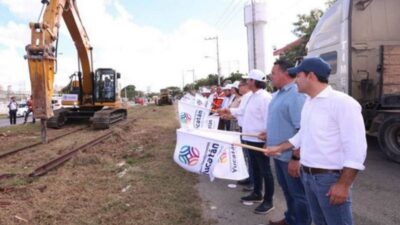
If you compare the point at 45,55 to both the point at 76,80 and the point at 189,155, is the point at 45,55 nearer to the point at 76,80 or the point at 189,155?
the point at 189,155

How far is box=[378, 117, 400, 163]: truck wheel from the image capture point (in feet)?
27.0

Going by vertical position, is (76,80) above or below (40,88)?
above

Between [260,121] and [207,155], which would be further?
[260,121]

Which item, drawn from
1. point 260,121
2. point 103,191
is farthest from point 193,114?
point 260,121

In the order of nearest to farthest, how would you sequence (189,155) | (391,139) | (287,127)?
(287,127), (189,155), (391,139)

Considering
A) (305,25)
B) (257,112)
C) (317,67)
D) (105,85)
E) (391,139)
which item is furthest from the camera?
(305,25)

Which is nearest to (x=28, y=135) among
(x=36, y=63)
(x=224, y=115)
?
(x=36, y=63)

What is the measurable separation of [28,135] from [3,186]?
1049 cm

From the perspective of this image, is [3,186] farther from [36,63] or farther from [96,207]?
[36,63]

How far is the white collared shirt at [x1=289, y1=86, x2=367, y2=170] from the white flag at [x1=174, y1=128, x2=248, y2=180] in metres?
1.44

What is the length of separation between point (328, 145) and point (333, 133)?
102mm

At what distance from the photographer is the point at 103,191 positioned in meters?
6.65

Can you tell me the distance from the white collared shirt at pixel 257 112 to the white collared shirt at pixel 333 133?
218cm

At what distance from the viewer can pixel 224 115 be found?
776 cm
